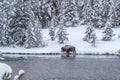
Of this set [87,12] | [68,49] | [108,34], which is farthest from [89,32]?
[87,12]

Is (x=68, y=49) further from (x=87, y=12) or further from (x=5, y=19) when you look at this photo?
(x=87, y=12)

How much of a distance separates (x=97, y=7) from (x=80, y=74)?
44352mm

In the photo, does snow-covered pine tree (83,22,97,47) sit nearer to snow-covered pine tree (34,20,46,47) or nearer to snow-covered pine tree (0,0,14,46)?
snow-covered pine tree (34,20,46,47)

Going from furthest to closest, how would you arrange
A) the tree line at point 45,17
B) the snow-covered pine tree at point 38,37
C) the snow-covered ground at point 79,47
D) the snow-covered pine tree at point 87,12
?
the snow-covered pine tree at point 87,12 → the tree line at point 45,17 → the snow-covered pine tree at point 38,37 → the snow-covered ground at point 79,47

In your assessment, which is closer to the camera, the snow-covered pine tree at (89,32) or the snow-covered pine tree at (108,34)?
the snow-covered pine tree at (89,32)

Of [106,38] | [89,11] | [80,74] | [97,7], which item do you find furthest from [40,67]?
[97,7]

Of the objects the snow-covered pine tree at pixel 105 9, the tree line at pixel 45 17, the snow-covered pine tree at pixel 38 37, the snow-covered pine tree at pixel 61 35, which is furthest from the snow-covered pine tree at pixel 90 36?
the snow-covered pine tree at pixel 105 9

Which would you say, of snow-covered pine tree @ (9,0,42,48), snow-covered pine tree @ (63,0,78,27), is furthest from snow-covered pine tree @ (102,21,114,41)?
snow-covered pine tree @ (63,0,78,27)

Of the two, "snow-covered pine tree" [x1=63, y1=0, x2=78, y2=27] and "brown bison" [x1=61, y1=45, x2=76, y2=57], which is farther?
"snow-covered pine tree" [x1=63, y1=0, x2=78, y2=27]

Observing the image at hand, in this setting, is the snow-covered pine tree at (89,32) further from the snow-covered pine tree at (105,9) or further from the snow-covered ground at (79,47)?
the snow-covered pine tree at (105,9)

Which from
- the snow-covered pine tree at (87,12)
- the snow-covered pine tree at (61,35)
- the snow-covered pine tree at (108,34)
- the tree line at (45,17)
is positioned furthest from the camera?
the snow-covered pine tree at (87,12)

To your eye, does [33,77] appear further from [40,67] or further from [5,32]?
[5,32]

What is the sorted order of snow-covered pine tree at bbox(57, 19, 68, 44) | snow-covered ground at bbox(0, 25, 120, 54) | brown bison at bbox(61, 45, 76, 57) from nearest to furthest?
brown bison at bbox(61, 45, 76, 57) < snow-covered ground at bbox(0, 25, 120, 54) < snow-covered pine tree at bbox(57, 19, 68, 44)

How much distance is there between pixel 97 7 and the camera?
71688 mm
